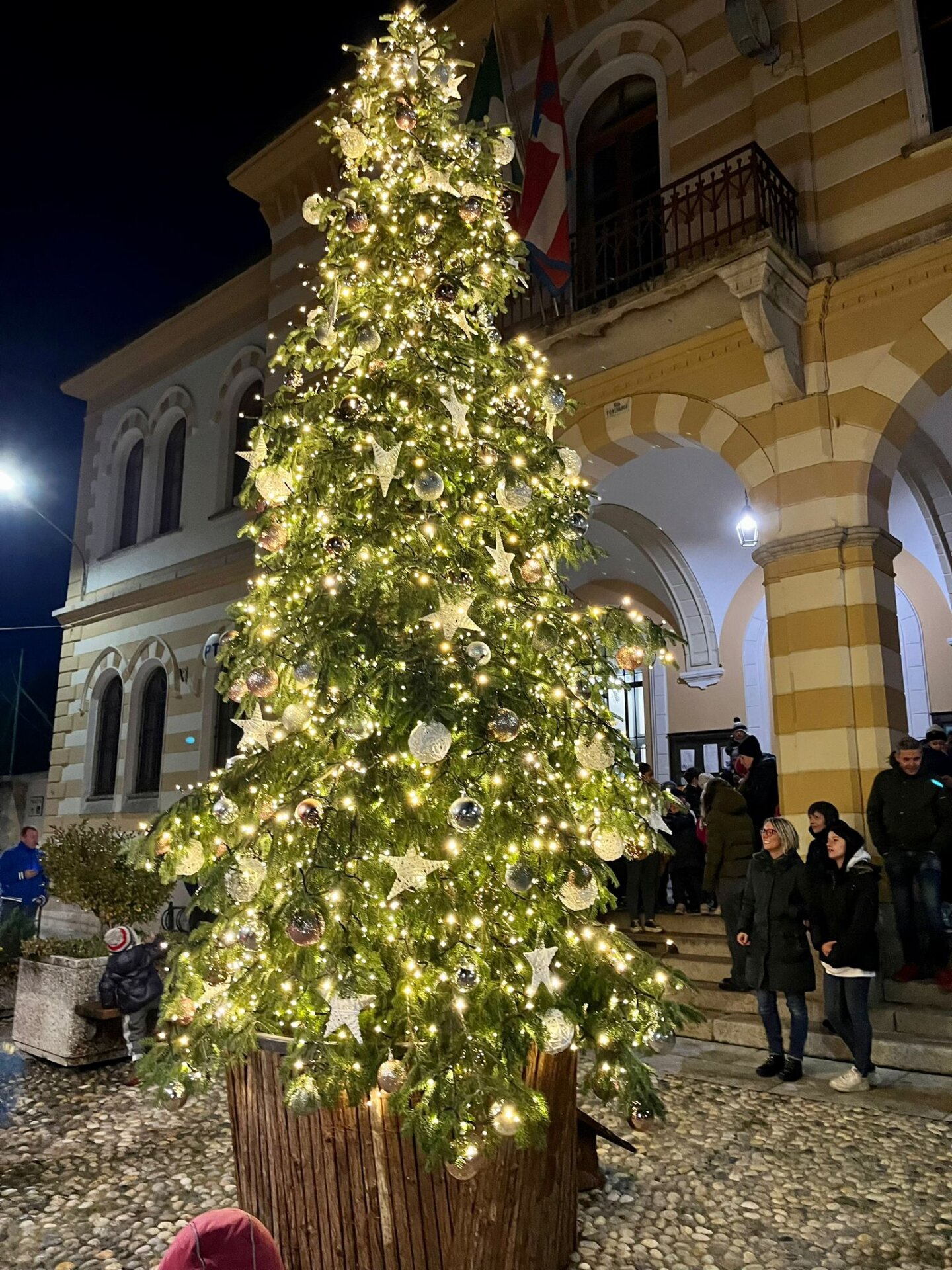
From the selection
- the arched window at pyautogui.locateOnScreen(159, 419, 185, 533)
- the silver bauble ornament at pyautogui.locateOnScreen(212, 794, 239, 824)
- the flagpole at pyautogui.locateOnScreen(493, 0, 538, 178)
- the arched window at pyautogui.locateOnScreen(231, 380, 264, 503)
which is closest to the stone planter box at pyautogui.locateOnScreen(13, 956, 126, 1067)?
the silver bauble ornament at pyautogui.locateOnScreen(212, 794, 239, 824)

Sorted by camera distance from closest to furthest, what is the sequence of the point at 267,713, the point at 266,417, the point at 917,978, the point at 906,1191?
the point at 906,1191 → the point at 267,713 → the point at 266,417 → the point at 917,978

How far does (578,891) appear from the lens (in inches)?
139

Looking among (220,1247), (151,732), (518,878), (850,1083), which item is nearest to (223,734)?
(151,732)

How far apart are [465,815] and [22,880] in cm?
922

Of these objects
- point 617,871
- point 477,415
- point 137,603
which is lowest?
point 617,871

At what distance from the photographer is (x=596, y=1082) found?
3.53 meters

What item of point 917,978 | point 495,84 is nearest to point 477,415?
point 917,978

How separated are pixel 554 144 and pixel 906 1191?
9.44 meters

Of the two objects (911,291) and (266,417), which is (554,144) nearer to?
(911,291)

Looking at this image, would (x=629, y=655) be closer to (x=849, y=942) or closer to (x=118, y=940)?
(x=849, y=942)

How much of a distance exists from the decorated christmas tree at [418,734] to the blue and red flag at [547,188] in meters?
4.47

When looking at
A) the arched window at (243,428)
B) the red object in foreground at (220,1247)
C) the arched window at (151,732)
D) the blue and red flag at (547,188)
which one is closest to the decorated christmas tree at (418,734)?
the red object in foreground at (220,1247)

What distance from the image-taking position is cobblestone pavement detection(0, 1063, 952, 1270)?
A: 11.7 ft

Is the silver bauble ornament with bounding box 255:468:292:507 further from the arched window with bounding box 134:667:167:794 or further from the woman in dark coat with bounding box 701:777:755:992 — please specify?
the arched window with bounding box 134:667:167:794
